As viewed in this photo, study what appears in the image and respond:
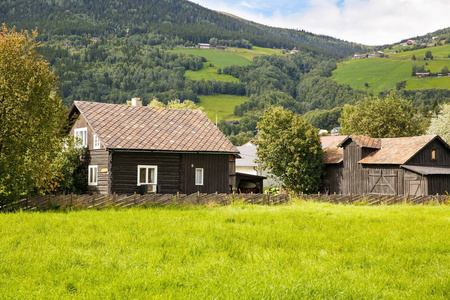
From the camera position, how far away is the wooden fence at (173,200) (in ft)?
78.6

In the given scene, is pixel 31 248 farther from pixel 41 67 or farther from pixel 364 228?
pixel 41 67

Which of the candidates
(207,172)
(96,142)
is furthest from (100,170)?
(207,172)

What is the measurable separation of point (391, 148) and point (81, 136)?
27.2 meters

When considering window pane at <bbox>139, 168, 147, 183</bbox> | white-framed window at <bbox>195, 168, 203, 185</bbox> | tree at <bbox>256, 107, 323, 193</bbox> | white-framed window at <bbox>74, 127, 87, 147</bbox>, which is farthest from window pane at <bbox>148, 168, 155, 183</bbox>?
tree at <bbox>256, 107, 323, 193</bbox>

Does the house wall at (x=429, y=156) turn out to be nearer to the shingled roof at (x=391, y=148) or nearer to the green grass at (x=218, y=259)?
the shingled roof at (x=391, y=148)

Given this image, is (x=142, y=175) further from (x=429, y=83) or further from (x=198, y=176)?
(x=429, y=83)

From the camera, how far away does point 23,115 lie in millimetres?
23375

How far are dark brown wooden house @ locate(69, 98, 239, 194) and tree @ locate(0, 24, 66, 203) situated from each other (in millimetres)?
6941

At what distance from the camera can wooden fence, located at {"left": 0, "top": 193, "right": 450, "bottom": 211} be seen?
24.0 m

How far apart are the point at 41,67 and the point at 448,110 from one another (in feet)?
184

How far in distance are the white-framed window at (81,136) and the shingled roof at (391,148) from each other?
76.6 ft

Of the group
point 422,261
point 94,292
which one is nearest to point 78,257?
point 94,292

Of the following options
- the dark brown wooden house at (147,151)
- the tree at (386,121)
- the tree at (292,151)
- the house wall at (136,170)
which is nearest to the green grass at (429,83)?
the tree at (386,121)

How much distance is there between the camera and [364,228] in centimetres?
1772
